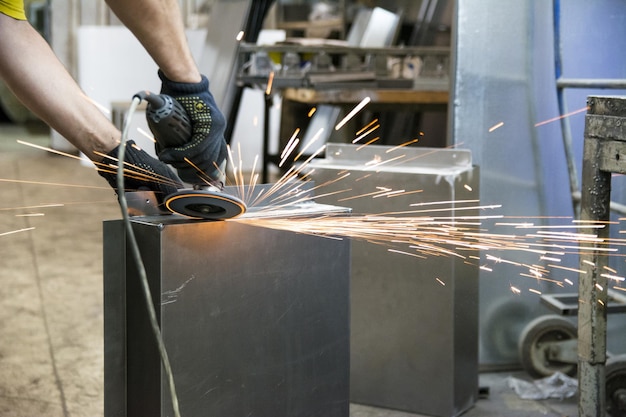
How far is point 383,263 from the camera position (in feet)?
9.04

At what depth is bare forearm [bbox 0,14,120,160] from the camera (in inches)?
80.7

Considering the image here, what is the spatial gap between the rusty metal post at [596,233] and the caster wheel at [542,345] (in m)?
0.59

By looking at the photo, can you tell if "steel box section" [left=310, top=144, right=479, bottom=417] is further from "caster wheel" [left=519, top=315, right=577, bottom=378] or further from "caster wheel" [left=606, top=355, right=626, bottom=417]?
"caster wheel" [left=606, top=355, right=626, bottom=417]

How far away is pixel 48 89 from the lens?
205 centimetres

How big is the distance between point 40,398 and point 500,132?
6.04ft

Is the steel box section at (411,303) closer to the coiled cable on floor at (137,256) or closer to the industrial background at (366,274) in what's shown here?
the industrial background at (366,274)

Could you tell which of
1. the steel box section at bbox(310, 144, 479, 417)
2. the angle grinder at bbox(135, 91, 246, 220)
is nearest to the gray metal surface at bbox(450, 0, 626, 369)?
the steel box section at bbox(310, 144, 479, 417)

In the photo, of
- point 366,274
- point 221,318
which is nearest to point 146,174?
point 221,318

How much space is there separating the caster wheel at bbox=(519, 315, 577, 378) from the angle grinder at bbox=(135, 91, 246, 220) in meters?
1.52

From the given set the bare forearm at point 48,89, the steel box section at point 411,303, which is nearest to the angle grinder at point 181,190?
the bare forearm at point 48,89

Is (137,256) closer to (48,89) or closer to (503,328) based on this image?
(48,89)

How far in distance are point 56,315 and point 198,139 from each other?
7.26 feet

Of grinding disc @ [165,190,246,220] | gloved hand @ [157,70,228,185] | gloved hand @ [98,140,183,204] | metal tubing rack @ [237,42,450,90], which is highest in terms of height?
metal tubing rack @ [237,42,450,90]

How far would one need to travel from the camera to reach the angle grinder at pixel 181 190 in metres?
1.70
